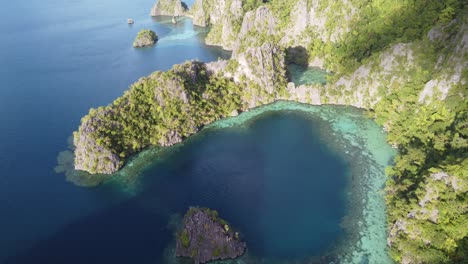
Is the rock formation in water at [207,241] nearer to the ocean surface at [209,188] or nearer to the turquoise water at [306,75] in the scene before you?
the ocean surface at [209,188]

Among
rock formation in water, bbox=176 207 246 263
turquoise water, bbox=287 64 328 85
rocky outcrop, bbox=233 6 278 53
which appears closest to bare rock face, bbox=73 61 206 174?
rock formation in water, bbox=176 207 246 263

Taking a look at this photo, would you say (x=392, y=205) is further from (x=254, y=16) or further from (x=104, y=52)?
(x=104, y=52)

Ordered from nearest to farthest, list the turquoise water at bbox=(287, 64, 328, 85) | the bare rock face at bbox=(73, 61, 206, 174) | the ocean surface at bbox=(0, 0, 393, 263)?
the ocean surface at bbox=(0, 0, 393, 263) → the bare rock face at bbox=(73, 61, 206, 174) → the turquoise water at bbox=(287, 64, 328, 85)

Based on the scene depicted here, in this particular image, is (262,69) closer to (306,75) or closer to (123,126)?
(306,75)

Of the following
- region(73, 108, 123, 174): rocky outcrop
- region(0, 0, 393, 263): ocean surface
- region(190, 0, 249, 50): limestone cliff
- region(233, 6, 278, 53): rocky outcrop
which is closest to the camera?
region(0, 0, 393, 263): ocean surface

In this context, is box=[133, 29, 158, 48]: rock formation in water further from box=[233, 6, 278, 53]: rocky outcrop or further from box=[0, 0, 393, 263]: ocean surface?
box=[0, 0, 393, 263]: ocean surface

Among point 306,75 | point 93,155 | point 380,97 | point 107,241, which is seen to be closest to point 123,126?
point 93,155

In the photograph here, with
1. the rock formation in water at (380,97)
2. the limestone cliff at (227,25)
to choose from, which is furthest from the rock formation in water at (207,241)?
the limestone cliff at (227,25)
